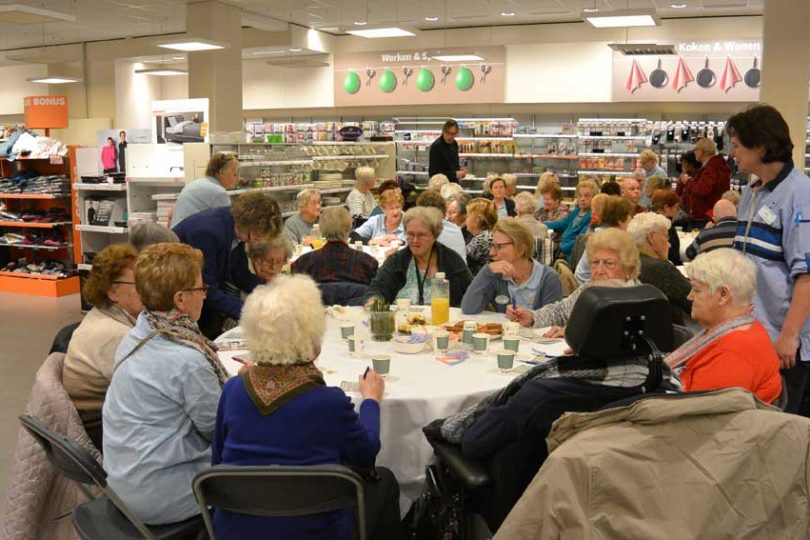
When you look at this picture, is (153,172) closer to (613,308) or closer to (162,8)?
(162,8)

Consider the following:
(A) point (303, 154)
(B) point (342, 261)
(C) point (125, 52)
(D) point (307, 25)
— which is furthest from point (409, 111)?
(B) point (342, 261)

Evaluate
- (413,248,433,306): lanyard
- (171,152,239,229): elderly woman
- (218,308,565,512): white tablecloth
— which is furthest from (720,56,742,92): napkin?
(218,308,565,512): white tablecloth

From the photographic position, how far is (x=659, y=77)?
12992 mm

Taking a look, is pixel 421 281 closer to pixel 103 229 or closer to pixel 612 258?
pixel 612 258

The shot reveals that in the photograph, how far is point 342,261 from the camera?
5191mm

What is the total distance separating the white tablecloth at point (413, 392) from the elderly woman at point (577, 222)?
4026mm

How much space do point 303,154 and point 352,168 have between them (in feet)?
5.13

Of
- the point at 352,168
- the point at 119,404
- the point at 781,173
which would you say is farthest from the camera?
the point at 352,168

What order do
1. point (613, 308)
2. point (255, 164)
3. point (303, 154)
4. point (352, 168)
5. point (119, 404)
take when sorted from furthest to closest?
point (352, 168), point (303, 154), point (255, 164), point (119, 404), point (613, 308)

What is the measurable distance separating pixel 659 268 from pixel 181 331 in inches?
110

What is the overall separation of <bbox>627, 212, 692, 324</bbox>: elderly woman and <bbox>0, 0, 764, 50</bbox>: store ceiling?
7634mm

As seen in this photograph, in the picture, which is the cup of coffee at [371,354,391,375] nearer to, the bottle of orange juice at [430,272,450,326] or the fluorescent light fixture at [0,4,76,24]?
the bottle of orange juice at [430,272,450,326]

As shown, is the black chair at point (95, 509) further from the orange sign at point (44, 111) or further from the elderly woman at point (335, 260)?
the orange sign at point (44, 111)

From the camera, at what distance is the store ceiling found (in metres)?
12.0
